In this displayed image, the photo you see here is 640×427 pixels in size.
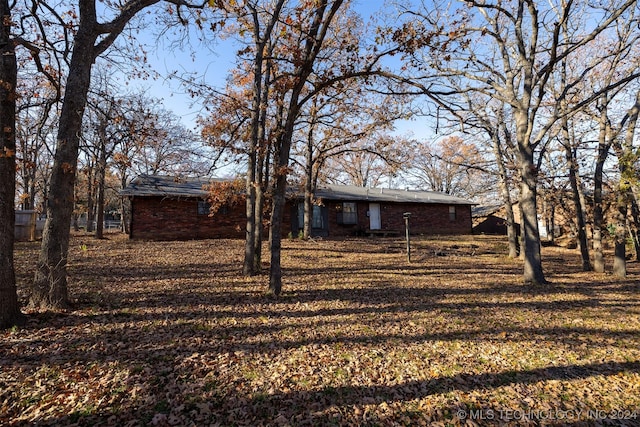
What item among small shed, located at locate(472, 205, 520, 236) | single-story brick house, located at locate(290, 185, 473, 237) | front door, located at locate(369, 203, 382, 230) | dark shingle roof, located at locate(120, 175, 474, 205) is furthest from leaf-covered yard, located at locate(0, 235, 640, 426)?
small shed, located at locate(472, 205, 520, 236)

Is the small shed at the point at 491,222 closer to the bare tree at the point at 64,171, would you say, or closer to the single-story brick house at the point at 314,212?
the single-story brick house at the point at 314,212

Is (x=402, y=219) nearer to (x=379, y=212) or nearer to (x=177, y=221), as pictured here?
(x=379, y=212)

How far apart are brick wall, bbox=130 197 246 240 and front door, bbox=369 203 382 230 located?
8948mm

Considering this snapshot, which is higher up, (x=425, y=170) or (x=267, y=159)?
(x=425, y=170)

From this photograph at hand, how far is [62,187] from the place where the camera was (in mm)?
5000

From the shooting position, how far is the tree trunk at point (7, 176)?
4.45 meters

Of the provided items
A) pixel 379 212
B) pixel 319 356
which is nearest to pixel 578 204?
pixel 379 212

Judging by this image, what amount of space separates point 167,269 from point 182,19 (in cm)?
647

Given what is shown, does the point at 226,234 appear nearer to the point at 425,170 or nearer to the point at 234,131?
the point at 234,131

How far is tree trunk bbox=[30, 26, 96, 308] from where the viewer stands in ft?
16.4

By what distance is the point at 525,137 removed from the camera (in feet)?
29.1

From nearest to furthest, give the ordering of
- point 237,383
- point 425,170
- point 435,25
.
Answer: point 237,383
point 435,25
point 425,170

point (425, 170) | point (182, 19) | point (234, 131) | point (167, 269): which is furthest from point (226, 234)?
point (425, 170)

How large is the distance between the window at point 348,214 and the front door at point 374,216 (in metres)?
1.27
